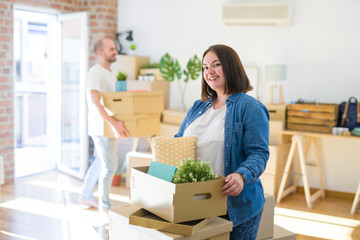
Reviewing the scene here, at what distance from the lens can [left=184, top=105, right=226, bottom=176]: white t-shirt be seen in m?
1.98

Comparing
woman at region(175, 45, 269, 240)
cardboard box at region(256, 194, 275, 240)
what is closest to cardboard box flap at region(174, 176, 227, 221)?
woman at region(175, 45, 269, 240)

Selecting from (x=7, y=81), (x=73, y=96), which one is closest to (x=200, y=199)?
(x=7, y=81)

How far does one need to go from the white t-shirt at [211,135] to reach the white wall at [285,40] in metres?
3.19

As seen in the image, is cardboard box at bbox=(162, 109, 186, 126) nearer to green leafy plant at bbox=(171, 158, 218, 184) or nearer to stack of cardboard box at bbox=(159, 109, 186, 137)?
stack of cardboard box at bbox=(159, 109, 186, 137)

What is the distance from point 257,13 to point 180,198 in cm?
378

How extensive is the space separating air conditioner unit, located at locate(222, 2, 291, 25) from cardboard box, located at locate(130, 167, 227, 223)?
3585 millimetres

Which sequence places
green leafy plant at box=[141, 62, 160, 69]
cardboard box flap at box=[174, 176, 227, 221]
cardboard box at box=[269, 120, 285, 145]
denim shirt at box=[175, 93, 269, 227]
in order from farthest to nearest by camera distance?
green leafy plant at box=[141, 62, 160, 69], cardboard box at box=[269, 120, 285, 145], denim shirt at box=[175, 93, 269, 227], cardboard box flap at box=[174, 176, 227, 221]

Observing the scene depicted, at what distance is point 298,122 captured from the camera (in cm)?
477

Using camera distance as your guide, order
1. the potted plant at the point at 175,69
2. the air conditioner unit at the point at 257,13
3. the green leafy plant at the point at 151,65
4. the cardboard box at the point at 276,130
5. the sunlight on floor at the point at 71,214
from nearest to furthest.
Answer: the sunlight on floor at the point at 71,214 < the cardboard box at the point at 276,130 < the air conditioner unit at the point at 257,13 < the potted plant at the point at 175,69 < the green leafy plant at the point at 151,65

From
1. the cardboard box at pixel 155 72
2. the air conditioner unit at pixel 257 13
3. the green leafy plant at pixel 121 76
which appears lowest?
the green leafy plant at pixel 121 76

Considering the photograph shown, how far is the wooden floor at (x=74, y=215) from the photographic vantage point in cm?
371

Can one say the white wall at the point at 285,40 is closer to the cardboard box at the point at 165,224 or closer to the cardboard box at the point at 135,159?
the cardboard box at the point at 135,159

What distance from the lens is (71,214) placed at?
415 cm

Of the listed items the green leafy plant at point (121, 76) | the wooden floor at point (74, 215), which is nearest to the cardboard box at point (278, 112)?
the wooden floor at point (74, 215)
